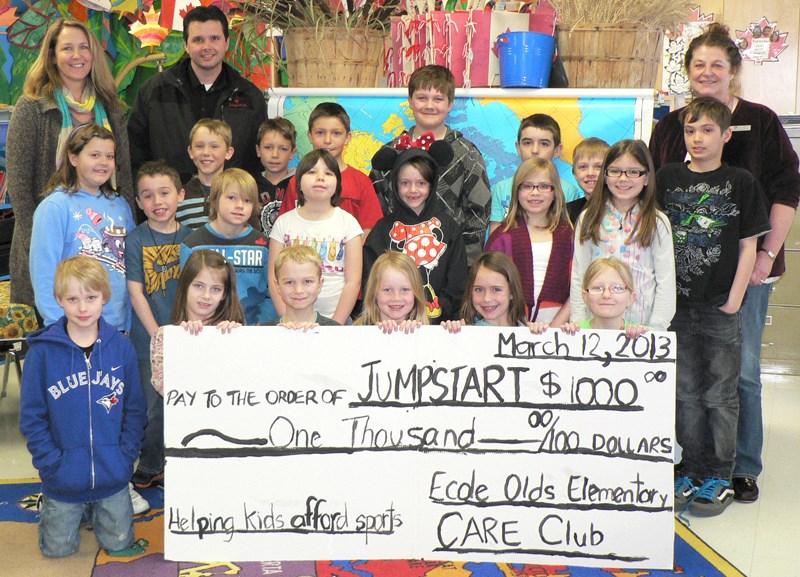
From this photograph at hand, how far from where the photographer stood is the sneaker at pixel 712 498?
2.98m

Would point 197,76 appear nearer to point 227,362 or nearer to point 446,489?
point 227,362

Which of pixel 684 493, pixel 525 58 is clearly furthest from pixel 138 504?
pixel 525 58

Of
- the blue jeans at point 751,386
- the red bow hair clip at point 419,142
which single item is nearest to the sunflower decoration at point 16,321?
the red bow hair clip at point 419,142

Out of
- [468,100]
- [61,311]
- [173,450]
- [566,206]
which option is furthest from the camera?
[468,100]

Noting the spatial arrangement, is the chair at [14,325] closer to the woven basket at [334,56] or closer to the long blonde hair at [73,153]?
the long blonde hair at [73,153]

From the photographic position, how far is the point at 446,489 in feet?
8.20

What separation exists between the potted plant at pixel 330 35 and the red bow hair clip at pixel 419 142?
0.64 meters

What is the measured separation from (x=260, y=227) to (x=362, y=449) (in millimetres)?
1169

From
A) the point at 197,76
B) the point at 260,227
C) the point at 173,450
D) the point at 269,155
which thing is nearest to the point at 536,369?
the point at 173,450

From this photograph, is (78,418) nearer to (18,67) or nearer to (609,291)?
(609,291)

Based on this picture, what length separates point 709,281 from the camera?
9.62 feet

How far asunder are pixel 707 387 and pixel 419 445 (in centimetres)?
117

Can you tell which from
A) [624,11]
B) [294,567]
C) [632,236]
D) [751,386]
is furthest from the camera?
[624,11]

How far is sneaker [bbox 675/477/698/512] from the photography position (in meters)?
3.04
